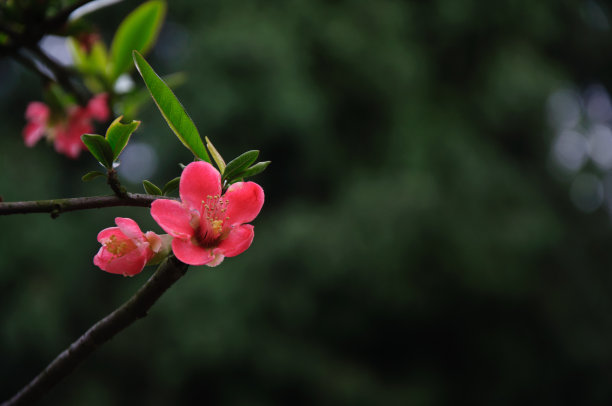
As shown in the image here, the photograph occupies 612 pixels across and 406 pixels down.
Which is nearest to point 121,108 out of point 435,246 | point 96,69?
point 96,69

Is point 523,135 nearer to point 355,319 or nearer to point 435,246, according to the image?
point 435,246

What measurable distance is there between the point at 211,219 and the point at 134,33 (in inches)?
22.5

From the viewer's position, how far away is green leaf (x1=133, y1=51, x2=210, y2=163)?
40 cm

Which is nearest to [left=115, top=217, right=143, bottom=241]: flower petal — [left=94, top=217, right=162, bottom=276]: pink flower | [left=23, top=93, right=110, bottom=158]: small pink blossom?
[left=94, top=217, right=162, bottom=276]: pink flower

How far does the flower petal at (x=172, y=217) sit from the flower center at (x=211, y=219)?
0.4 inches

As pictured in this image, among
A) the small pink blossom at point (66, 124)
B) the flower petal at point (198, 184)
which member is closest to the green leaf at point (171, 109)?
the flower petal at point (198, 184)

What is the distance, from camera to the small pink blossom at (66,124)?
84 centimetres

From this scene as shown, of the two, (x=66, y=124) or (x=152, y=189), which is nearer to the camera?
(x=152, y=189)

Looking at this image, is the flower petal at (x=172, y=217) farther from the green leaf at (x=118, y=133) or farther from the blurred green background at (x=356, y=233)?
the blurred green background at (x=356, y=233)

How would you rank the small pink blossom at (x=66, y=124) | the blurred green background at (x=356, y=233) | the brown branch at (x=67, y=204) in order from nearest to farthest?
the brown branch at (x=67, y=204), the small pink blossom at (x=66, y=124), the blurred green background at (x=356, y=233)

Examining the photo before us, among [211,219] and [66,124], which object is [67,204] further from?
[66,124]

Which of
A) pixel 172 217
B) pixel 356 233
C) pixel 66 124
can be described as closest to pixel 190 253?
pixel 172 217

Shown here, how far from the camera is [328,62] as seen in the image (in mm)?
3830

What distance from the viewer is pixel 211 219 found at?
410mm
